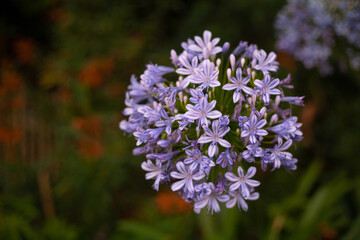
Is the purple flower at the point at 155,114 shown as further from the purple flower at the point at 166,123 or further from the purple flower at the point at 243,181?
the purple flower at the point at 243,181

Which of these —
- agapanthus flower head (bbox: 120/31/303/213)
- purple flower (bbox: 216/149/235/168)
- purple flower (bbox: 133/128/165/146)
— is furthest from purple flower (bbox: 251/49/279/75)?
purple flower (bbox: 133/128/165/146)

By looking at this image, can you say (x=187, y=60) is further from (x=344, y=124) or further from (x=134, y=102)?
(x=344, y=124)

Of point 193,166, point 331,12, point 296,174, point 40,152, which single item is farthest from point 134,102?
point 40,152

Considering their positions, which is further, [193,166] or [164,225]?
[164,225]

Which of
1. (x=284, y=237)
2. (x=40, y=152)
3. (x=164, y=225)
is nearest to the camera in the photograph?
(x=284, y=237)

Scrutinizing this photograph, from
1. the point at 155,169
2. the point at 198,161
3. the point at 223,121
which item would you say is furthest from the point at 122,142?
the point at 223,121

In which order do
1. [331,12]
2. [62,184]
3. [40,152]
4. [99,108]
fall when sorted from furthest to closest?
1. [40,152]
2. [99,108]
3. [62,184]
4. [331,12]

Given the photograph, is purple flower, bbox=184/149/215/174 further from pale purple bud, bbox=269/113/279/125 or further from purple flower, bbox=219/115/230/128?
pale purple bud, bbox=269/113/279/125

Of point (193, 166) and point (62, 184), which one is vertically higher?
point (62, 184)
